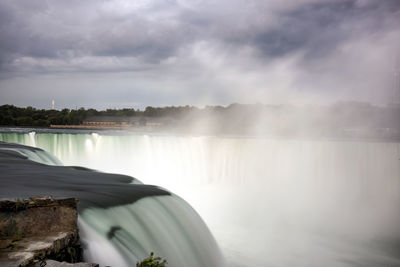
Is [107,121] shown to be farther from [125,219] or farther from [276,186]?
[125,219]

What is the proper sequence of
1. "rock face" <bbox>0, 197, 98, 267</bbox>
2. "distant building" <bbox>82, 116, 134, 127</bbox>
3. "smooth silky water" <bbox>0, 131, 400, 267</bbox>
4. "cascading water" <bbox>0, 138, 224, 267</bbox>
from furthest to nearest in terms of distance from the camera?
1. "distant building" <bbox>82, 116, 134, 127</bbox>
2. "smooth silky water" <bbox>0, 131, 400, 267</bbox>
3. "cascading water" <bbox>0, 138, 224, 267</bbox>
4. "rock face" <bbox>0, 197, 98, 267</bbox>

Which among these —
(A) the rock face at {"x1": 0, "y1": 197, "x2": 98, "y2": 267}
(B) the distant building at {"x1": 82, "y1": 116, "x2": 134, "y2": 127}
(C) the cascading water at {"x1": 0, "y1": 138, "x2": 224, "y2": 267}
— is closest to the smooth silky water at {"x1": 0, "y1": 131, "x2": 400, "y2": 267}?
(C) the cascading water at {"x1": 0, "y1": 138, "x2": 224, "y2": 267}

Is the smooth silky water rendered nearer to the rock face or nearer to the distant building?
the rock face

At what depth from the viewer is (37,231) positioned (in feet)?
10.6

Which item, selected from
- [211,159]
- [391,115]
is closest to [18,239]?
[211,159]

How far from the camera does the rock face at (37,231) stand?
111 inches

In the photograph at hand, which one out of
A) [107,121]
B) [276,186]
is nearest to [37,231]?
[276,186]

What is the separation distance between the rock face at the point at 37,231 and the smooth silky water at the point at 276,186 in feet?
23.1

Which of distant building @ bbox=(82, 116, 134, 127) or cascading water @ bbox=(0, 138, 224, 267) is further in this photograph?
distant building @ bbox=(82, 116, 134, 127)

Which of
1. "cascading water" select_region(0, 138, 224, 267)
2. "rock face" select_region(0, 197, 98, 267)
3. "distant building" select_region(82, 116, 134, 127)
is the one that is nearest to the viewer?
"rock face" select_region(0, 197, 98, 267)

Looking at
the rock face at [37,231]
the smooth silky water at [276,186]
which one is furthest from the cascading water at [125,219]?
the smooth silky water at [276,186]

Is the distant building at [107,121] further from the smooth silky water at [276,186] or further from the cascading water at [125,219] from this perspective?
the cascading water at [125,219]

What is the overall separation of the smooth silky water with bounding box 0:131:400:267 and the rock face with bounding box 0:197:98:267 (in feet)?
23.1

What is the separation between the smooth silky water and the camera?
11.8 metres
